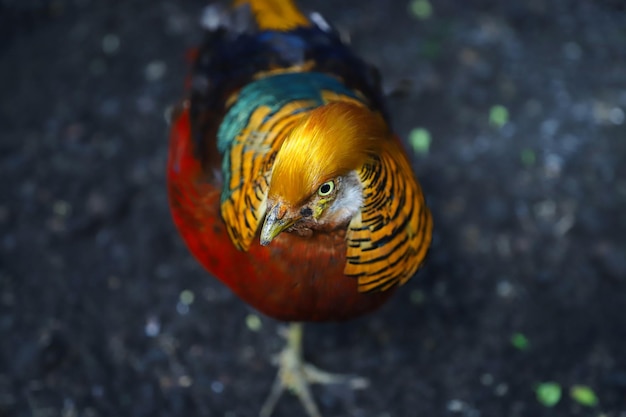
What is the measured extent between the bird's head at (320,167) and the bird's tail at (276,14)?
1.00 metres

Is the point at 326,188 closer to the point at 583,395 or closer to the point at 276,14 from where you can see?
Answer: the point at 276,14

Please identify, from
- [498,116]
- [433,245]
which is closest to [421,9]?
[498,116]

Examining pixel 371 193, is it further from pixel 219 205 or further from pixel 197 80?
pixel 197 80

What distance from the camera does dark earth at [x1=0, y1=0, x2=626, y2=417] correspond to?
2934mm

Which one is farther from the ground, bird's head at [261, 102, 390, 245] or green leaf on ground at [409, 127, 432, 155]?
bird's head at [261, 102, 390, 245]

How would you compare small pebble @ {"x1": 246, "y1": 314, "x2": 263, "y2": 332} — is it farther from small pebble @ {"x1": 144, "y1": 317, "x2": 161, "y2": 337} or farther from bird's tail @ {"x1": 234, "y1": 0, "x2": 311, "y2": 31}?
bird's tail @ {"x1": 234, "y1": 0, "x2": 311, "y2": 31}

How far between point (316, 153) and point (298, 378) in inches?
59.9

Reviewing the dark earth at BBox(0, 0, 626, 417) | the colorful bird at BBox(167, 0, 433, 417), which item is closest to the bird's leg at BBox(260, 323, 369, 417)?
the dark earth at BBox(0, 0, 626, 417)

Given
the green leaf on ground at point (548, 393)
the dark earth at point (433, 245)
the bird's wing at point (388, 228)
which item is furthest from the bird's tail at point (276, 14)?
the green leaf on ground at point (548, 393)

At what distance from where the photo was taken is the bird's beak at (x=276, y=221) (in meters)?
1.69

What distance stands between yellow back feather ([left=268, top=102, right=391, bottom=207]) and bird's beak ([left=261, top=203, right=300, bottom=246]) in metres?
0.03

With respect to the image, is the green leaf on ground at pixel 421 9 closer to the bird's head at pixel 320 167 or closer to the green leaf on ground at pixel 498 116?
the green leaf on ground at pixel 498 116

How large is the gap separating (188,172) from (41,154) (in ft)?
4.87

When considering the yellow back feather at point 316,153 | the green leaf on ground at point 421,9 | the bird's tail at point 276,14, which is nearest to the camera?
the yellow back feather at point 316,153
